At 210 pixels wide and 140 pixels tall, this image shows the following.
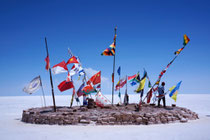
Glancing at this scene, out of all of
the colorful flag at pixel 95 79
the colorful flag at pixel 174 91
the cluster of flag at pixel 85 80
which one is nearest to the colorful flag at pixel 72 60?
the cluster of flag at pixel 85 80

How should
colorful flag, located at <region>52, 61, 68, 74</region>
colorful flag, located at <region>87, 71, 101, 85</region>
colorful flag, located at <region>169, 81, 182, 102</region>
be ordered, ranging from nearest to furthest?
colorful flag, located at <region>52, 61, 68, 74</region>, colorful flag, located at <region>169, 81, 182, 102</region>, colorful flag, located at <region>87, 71, 101, 85</region>

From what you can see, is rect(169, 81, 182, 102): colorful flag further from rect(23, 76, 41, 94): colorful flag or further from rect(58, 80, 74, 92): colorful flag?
rect(23, 76, 41, 94): colorful flag

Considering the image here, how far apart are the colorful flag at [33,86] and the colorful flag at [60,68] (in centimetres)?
162

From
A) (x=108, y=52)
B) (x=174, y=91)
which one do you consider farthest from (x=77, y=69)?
(x=174, y=91)

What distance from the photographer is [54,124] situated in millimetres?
11609

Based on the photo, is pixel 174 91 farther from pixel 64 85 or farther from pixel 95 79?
pixel 64 85

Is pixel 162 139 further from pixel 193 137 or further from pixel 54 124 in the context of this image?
pixel 54 124

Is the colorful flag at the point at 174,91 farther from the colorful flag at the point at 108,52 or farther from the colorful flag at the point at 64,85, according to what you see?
the colorful flag at the point at 64,85

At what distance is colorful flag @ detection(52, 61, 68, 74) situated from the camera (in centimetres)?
1356

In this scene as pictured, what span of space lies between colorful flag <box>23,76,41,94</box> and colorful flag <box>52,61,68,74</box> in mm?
1615

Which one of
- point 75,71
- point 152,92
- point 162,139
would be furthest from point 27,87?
point 162,139

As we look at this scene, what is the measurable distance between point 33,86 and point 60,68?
2.14m

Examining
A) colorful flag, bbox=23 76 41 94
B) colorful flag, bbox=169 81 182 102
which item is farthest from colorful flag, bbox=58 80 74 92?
colorful flag, bbox=169 81 182 102

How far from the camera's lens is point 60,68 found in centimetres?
1371
